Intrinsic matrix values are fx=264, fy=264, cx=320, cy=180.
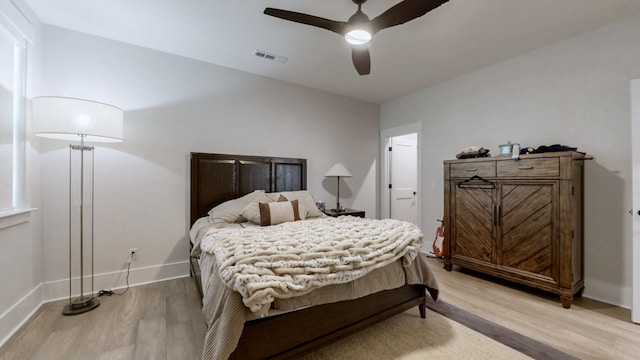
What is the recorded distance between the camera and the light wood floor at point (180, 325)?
5.86ft

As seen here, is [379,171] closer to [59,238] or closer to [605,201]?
[605,201]

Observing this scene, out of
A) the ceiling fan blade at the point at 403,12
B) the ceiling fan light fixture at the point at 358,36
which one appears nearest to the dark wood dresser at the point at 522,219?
the ceiling fan blade at the point at 403,12

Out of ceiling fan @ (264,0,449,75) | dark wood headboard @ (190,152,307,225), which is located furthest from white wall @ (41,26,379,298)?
ceiling fan @ (264,0,449,75)

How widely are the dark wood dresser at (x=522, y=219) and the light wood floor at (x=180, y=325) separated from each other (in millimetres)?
234

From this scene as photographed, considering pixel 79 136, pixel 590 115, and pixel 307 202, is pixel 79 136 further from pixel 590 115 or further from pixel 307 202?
pixel 590 115

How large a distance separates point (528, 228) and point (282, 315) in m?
2.63

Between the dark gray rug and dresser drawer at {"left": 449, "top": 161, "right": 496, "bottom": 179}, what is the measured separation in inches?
60.1

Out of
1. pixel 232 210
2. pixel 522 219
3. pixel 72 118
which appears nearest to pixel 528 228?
pixel 522 219

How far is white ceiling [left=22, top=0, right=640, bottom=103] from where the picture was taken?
87.2 inches

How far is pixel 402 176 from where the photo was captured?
5.12 meters

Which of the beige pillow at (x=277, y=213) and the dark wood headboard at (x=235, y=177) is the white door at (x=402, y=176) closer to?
the dark wood headboard at (x=235, y=177)

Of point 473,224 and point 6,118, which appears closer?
point 6,118

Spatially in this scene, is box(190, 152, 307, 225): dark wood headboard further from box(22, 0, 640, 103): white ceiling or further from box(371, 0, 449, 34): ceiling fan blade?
box(371, 0, 449, 34): ceiling fan blade

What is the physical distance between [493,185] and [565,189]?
612 millimetres
